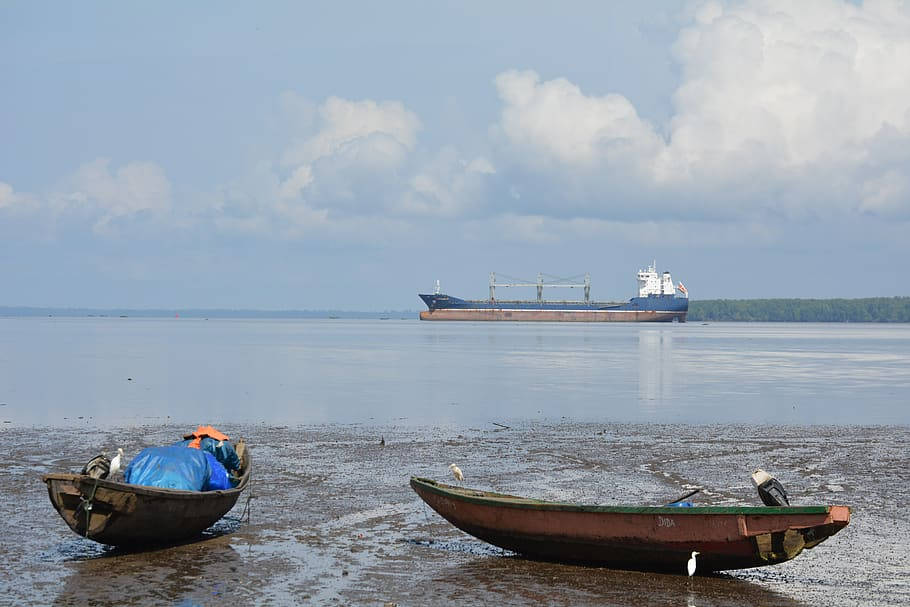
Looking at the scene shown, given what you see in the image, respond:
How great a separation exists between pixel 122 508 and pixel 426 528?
373cm

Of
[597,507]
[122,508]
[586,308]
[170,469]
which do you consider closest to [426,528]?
[597,507]

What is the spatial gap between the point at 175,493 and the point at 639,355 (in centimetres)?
5070

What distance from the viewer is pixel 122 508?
1081 cm

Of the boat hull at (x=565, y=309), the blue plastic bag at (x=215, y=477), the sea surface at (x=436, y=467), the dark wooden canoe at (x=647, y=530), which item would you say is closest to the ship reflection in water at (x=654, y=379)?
the sea surface at (x=436, y=467)

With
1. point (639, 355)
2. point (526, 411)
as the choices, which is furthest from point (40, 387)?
point (639, 355)

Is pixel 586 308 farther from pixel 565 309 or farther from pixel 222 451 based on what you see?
pixel 222 451

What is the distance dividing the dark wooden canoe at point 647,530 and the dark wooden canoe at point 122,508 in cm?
281

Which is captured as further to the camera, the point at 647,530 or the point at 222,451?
the point at 222,451

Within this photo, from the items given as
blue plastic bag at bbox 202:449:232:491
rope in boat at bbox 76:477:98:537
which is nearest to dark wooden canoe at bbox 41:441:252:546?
rope in boat at bbox 76:477:98:537

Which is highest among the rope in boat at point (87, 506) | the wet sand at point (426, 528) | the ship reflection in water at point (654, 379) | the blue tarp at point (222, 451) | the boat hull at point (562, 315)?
the boat hull at point (562, 315)

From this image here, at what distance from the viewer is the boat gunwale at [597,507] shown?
1008 cm

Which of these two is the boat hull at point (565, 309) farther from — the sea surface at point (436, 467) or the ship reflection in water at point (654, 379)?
the sea surface at point (436, 467)

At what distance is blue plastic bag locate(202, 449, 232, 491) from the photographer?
480 inches

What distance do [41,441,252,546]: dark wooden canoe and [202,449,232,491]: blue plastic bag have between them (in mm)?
571
